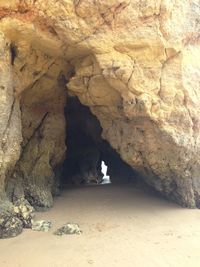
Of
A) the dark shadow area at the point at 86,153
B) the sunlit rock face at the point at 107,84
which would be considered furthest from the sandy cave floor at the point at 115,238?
the dark shadow area at the point at 86,153

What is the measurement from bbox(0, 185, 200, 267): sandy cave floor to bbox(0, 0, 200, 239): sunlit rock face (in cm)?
62

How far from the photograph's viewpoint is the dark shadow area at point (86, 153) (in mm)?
11732

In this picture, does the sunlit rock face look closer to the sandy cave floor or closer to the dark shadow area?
the sandy cave floor

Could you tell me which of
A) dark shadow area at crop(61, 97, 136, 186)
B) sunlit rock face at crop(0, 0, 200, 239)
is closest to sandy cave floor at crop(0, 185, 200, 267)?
sunlit rock face at crop(0, 0, 200, 239)

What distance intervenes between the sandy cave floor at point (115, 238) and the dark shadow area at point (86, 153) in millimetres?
3051

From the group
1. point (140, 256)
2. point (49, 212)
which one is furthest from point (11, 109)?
point (140, 256)

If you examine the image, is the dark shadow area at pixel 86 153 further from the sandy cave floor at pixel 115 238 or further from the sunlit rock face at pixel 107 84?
the sandy cave floor at pixel 115 238

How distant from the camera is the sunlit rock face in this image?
266 inches

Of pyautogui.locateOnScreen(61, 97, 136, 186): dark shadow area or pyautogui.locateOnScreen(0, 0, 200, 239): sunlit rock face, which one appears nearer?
pyautogui.locateOnScreen(0, 0, 200, 239): sunlit rock face

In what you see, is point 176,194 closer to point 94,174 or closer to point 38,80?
point 38,80

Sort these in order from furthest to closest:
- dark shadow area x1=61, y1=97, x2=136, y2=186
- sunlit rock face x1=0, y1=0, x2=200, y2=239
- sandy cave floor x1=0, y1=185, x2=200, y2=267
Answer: dark shadow area x1=61, y1=97, x2=136, y2=186 → sunlit rock face x1=0, y1=0, x2=200, y2=239 → sandy cave floor x1=0, y1=185, x2=200, y2=267

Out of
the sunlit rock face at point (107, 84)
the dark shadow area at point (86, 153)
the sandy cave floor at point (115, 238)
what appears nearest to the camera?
the sandy cave floor at point (115, 238)

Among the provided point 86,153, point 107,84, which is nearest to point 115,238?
point 107,84

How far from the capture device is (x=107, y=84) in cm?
775
